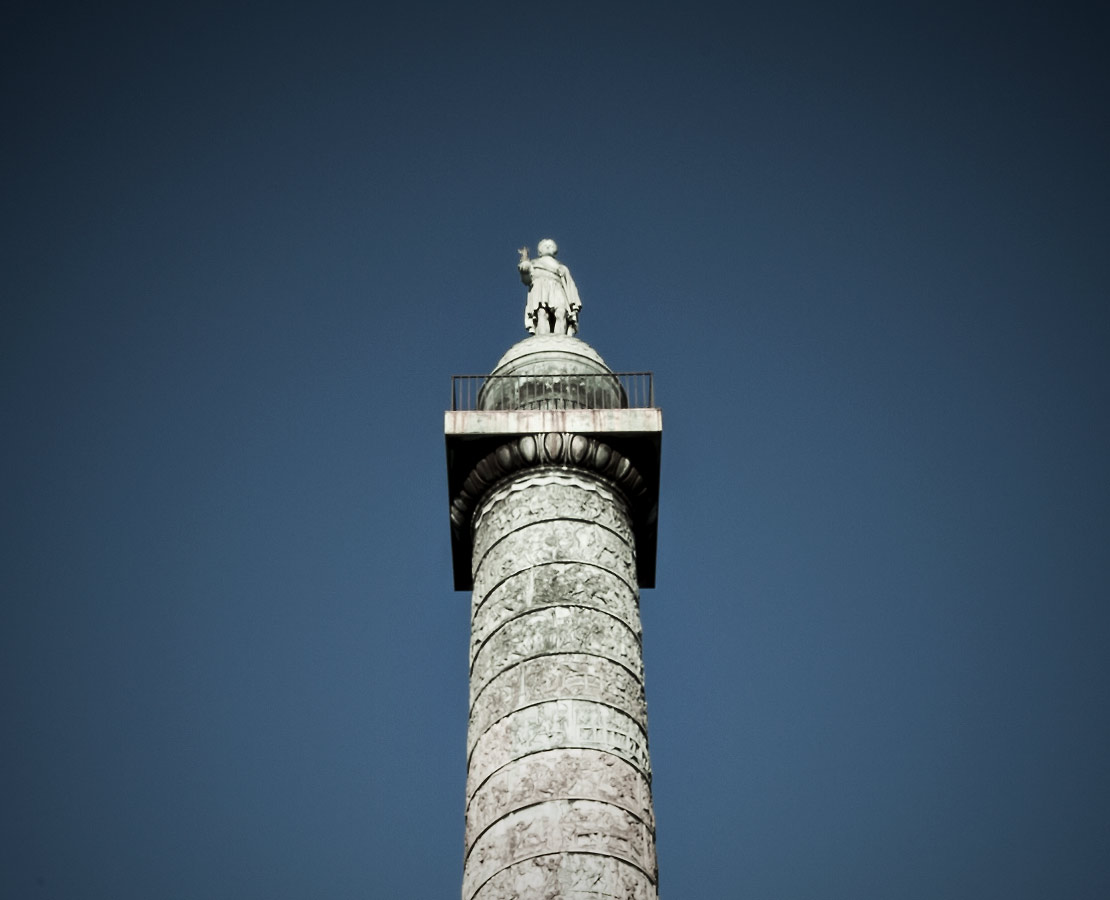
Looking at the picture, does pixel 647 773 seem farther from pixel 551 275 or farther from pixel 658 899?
pixel 551 275

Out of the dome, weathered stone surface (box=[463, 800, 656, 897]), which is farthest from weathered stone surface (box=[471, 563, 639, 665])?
the dome

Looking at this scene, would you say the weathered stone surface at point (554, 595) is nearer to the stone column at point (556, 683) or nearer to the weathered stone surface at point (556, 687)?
the stone column at point (556, 683)

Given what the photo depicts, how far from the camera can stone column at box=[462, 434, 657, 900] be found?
29.8 feet

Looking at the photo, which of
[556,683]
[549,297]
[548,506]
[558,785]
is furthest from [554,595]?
[549,297]

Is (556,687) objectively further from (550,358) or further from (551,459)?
(550,358)

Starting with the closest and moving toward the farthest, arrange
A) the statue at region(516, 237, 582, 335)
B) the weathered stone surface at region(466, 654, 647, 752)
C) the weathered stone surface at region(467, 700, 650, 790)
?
the weathered stone surface at region(467, 700, 650, 790), the weathered stone surface at region(466, 654, 647, 752), the statue at region(516, 237, 582, 335)

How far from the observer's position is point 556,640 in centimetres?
1001

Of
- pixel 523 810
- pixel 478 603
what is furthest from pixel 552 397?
pixel 523 810

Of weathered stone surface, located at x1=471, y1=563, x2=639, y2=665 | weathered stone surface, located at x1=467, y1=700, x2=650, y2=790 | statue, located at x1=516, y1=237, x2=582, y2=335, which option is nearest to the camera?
weathered stone surface, located at x1=467, y1=700, x2=650, y2=790

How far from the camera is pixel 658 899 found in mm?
9234

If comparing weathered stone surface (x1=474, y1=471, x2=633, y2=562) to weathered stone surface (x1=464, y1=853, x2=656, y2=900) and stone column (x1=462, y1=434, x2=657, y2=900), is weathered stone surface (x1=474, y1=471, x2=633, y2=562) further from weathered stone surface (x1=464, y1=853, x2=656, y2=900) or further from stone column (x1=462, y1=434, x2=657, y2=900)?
weathered stone surface (x1=464, y1=853, x2=656, y2=900)

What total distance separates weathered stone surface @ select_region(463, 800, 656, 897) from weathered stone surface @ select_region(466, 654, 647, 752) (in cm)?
76

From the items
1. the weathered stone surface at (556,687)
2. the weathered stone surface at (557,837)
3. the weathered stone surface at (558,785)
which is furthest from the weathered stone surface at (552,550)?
the weathered stone surface at (557,837)

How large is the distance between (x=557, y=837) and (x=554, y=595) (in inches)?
69.9
